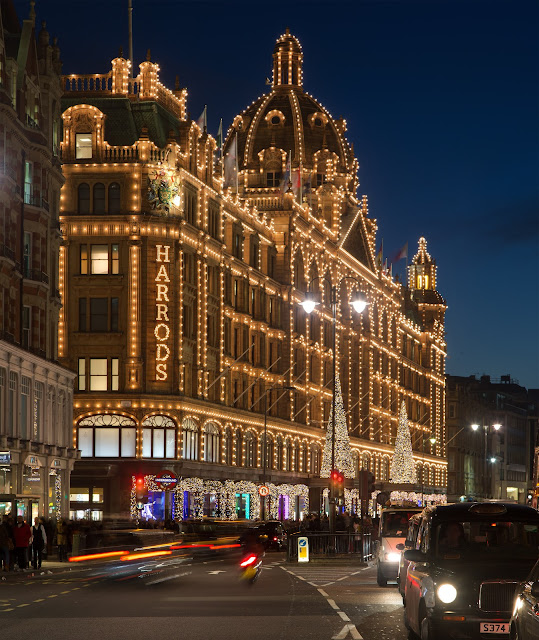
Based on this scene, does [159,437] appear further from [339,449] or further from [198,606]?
[198,606]

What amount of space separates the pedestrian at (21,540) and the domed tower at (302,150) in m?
77.6

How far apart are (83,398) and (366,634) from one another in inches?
2411

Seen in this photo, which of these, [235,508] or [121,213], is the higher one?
[121,213]

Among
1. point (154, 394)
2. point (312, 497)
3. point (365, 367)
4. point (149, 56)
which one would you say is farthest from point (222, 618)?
point (365, 367)

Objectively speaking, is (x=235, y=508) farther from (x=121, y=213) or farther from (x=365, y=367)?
(x=365, y=367)

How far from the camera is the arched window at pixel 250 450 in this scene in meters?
96.5

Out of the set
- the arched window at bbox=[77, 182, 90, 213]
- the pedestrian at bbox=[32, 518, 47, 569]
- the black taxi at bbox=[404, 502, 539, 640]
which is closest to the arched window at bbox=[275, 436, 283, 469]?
the arched window at bbox=[77, 182, 90, 213]

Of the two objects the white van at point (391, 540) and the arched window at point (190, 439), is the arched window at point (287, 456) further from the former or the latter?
the white van at point (391, 540)

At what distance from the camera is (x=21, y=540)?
44250mm

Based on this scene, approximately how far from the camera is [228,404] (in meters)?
93.9

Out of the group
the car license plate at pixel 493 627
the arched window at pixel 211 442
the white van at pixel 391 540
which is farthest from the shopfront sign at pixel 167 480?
the car license plate at pixel 493 627

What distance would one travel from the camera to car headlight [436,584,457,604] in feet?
59.8

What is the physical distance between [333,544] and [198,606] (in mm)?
27404

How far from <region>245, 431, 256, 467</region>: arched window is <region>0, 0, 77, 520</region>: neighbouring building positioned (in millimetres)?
30069
